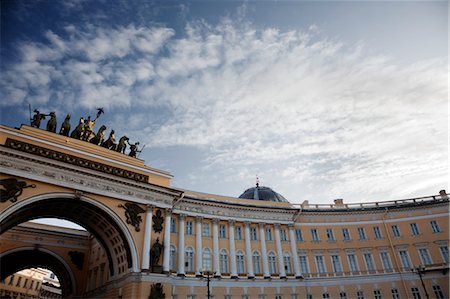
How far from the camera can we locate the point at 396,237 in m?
41.8

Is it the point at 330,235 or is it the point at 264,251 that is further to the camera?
the point at 330,235

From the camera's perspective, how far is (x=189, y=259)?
34.7 meters

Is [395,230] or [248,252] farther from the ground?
[395,230]

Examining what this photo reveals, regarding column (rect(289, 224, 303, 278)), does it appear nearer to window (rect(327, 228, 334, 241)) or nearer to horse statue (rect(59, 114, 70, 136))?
window (rect(327, 228, 334, 241))

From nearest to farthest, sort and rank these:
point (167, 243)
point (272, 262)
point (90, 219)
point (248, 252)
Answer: point (167, 243)
point (90, 219)
point (248, 252)
point (272, 262)

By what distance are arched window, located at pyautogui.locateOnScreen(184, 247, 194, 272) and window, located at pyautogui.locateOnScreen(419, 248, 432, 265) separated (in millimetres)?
28736

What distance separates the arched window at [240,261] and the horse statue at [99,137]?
20.1m

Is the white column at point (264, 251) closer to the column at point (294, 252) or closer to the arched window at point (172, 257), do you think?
the column at point (294, 252)

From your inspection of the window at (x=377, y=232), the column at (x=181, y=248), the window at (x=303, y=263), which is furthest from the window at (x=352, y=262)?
the column at (x=181, y=248)

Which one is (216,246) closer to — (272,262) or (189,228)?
(189,228)

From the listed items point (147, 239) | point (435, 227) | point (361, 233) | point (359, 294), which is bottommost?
point (359, 294)

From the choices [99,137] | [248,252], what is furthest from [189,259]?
[99,137]

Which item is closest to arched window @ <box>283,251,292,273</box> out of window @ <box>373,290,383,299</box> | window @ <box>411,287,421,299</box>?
window @ <box>373,290,383,299</box>

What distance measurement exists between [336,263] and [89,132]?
3362 centimetres
